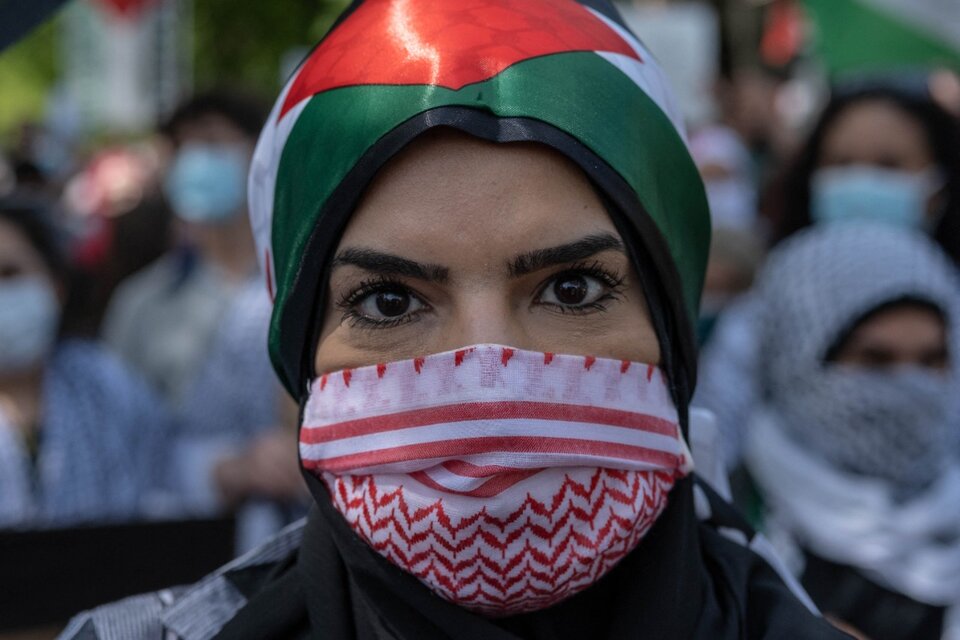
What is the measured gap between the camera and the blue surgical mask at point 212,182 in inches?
216

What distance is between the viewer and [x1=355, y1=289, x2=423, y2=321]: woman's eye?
5.79 ft

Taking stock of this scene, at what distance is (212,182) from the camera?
18.0ft

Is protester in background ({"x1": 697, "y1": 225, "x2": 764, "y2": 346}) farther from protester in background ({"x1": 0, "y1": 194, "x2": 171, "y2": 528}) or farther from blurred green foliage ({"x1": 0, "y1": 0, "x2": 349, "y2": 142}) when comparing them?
blurred green foliage ({"x1": 0, "y1": 0, "x2": 349, "y2": 142})

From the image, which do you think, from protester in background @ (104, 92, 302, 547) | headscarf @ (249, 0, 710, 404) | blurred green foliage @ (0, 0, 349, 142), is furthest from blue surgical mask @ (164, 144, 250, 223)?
blurred green foliage @ (0, 0, 349, 142)

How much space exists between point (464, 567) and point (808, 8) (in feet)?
18.5

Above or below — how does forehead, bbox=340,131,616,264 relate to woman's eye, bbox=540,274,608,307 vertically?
above

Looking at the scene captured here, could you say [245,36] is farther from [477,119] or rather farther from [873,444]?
[477,119]

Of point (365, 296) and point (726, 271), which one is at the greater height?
point (365, 296)

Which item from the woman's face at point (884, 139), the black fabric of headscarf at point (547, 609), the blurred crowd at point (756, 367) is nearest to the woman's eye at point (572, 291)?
the black fabric of headscarf at point (547, 609)

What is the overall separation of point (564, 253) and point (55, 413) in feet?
9.52

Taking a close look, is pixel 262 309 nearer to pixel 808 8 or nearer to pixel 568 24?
pixel 568 24

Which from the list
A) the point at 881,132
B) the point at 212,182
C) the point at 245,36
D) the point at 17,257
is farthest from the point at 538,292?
the point at 245,36

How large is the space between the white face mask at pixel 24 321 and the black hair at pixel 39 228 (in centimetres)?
11

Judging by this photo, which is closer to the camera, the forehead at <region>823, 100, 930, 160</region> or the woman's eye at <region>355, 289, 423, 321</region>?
the woman's eye at <region>355, 289, 423, 321</region>
